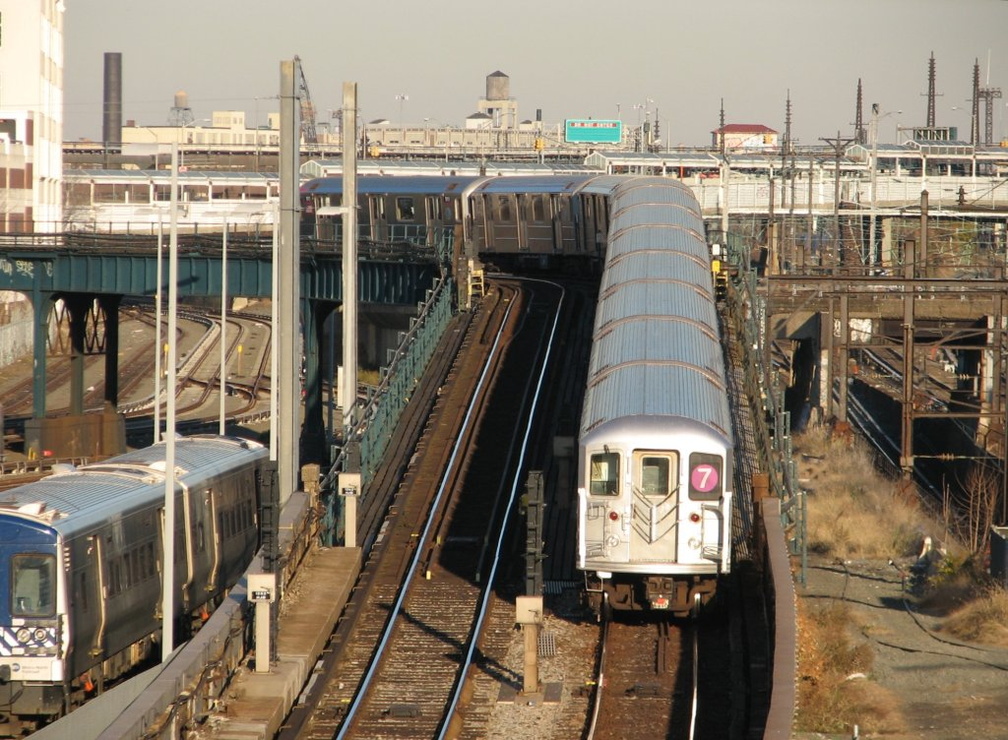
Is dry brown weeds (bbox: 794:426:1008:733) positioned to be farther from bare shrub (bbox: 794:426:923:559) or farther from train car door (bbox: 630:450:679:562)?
train car door (bbox: 630:450:679:562)

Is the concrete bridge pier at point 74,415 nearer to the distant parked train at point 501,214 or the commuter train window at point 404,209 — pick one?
the distant parked train at point 501,214

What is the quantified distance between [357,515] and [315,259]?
75.3ft

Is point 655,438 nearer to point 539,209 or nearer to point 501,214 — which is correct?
point 539,209

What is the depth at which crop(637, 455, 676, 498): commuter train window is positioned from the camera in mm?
19672

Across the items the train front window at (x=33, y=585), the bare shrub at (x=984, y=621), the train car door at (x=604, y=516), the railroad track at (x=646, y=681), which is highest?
the train car door at (x=604, y=516)

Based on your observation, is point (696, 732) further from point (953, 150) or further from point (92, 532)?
point (953, 150)

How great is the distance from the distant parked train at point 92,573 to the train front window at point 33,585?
13mm

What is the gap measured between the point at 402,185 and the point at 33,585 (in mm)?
39107

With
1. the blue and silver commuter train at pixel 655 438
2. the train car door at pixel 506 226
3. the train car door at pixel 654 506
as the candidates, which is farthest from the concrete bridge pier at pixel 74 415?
the train car door at pixel 654 506

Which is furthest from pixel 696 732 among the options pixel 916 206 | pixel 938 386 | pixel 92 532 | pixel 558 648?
pixel 916 206

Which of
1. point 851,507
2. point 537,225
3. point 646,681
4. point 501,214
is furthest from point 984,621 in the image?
point 501,214

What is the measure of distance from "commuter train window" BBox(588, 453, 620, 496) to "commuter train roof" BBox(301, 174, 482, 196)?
109 ft

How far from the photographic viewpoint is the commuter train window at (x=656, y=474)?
64.5 ft

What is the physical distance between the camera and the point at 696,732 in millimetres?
16547
